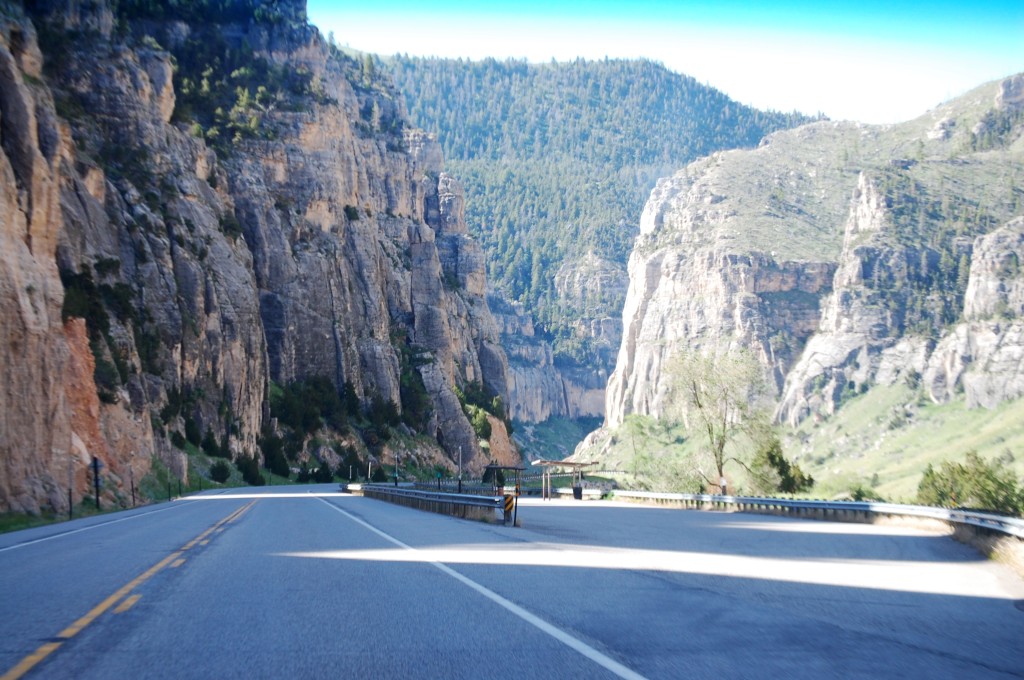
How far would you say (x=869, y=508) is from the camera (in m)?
29.0

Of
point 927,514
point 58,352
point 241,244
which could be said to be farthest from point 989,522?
point 241,244

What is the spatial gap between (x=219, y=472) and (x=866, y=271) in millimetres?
105130

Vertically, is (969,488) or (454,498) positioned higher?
(454,498)

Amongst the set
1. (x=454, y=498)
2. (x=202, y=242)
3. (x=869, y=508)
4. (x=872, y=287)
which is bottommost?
(x=869, y=508)

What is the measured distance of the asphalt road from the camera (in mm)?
7648

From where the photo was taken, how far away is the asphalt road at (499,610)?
301 inches

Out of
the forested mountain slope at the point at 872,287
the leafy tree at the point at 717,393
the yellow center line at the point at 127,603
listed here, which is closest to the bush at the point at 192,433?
the leafy tree at the point at 717,393

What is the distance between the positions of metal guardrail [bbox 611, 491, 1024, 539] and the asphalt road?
858mm

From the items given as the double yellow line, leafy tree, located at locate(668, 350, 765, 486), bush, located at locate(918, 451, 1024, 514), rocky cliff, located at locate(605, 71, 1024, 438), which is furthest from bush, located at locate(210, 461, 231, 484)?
rocky cliff, located at locate(605, 71, 1024, 438)

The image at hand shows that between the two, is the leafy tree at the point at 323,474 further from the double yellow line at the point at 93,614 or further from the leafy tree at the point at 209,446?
the double yellow line at the point at 93,614

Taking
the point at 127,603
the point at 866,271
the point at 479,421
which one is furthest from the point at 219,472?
the point at 866,271

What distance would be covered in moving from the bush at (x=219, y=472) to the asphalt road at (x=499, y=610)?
5505cm

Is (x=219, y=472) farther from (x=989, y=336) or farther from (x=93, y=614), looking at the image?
(x=989, y=336)

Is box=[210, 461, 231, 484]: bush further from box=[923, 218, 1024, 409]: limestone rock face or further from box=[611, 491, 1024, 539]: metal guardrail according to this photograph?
box=[923, 218, 1024, 409]: limestone rock face
